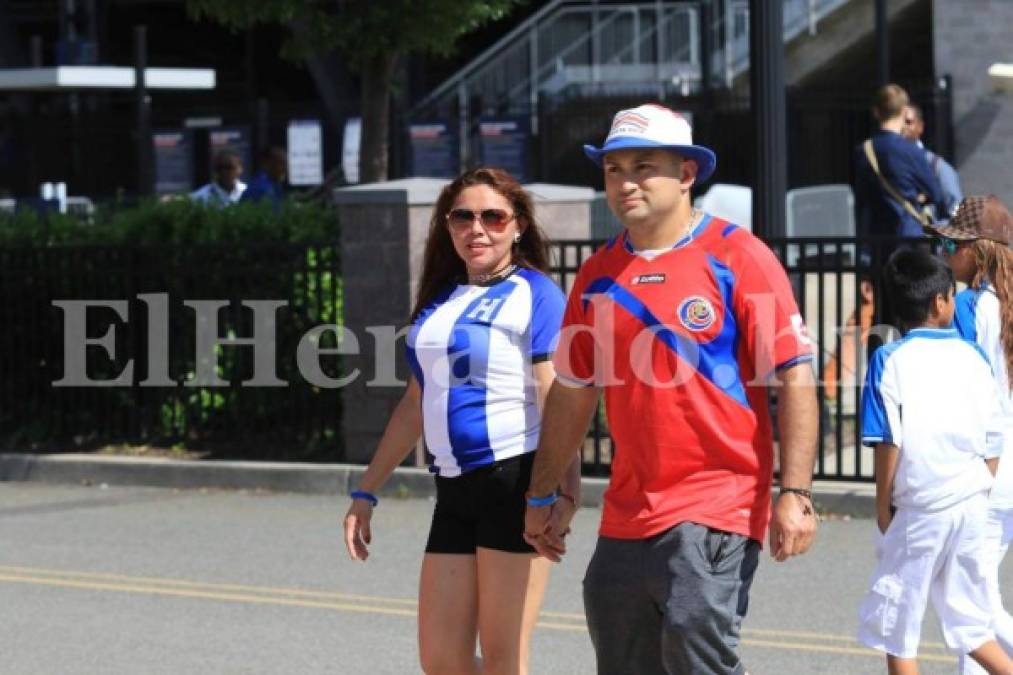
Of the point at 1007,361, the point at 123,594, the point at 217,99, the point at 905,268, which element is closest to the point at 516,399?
the point at 905,268

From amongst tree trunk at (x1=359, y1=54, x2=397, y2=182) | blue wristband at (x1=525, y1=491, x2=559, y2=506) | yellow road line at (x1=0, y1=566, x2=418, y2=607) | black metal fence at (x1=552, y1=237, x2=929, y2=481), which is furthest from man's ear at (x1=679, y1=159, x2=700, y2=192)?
tree trunk at (x1=359, y1=54, x2=397, y2=182)

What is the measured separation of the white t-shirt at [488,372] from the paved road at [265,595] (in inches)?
77.2

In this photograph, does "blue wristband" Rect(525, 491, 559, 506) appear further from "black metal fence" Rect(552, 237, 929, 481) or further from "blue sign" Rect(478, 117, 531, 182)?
"blue sign" Rect(478, 117, 531, 182)

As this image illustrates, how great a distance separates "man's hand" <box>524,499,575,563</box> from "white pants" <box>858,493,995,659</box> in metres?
1.25

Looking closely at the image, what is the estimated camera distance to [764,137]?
462 inches

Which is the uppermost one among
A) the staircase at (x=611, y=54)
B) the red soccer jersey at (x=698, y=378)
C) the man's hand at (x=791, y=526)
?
the staircase at (x=611, y=54)

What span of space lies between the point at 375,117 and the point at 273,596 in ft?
36.0

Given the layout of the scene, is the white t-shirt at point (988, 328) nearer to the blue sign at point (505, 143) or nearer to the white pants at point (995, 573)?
the white pants at point (995, 573)

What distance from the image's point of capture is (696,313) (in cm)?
502

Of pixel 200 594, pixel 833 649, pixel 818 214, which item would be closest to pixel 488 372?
pixel 833 649

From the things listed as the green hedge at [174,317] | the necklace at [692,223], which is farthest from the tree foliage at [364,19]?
the necklace at [692,223]

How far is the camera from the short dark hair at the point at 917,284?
244 inches

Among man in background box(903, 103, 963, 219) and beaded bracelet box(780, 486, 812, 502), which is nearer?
beaded bracelet box(780, 486, 812, 502)

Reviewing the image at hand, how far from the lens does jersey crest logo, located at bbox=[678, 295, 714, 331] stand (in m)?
5.01
